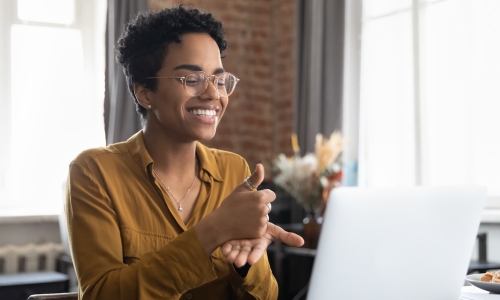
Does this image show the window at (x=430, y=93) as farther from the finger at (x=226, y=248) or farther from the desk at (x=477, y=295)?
the finger at (x=226, y=248)

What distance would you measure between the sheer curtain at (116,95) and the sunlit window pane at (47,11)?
36 cm

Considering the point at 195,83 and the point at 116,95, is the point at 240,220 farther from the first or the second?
the point at 116,95

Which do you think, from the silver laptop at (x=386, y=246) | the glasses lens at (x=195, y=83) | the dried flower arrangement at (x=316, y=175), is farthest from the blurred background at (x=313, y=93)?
the silver laptop at (x=386, y=246)

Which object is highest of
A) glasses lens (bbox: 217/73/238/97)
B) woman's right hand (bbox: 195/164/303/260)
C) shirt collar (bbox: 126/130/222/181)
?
glasses lens (bbox: 217/73/238/97)

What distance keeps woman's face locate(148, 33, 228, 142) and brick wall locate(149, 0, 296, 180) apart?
10.9 ft

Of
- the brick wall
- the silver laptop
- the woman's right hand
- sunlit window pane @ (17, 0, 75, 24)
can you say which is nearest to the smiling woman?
the woman's right hand

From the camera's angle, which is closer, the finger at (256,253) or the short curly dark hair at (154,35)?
the finger at (256,253)

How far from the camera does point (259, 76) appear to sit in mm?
5246

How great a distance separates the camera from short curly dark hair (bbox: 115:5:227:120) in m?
1.67

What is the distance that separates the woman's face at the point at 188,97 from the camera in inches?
63.9

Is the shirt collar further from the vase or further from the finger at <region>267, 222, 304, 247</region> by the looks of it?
the vase

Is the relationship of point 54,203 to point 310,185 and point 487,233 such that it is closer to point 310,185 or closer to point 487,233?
point 310,185

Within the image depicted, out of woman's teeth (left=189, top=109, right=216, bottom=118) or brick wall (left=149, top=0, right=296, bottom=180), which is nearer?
woman's teeth (left=189, top=109, right=216, bottom=118)

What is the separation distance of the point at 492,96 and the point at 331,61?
1.22 metres
